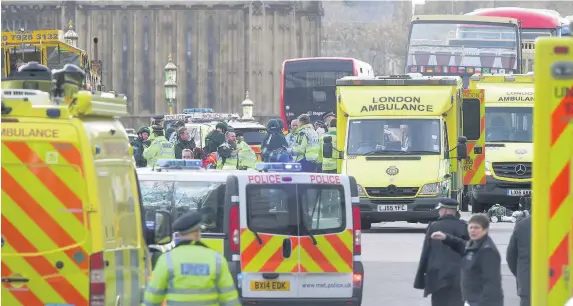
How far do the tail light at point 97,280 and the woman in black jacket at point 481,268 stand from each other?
12.7 feet

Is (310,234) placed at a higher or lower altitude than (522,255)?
lower

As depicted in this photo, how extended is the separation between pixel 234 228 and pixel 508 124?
1639cm

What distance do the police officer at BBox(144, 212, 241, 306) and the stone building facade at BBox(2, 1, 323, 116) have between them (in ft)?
315

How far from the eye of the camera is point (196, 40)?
355 ft

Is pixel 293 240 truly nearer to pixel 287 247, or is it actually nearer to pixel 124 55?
pixel 287 247

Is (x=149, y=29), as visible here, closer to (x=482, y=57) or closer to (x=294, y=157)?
(x=482, y=57)

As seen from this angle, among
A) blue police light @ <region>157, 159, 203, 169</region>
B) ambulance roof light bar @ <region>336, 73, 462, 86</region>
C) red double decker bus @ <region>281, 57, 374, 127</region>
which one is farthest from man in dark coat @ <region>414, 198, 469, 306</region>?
red double decker bus @ <region>281, 57, 374, 127</region>

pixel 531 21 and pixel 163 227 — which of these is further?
pixel 531 21

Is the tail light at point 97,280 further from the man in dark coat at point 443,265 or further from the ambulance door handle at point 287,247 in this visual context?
the ambulance door handle at point 287,247

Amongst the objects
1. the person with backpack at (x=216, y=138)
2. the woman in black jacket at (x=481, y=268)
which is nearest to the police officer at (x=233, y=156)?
the person with backpack at (x=216, y=138)

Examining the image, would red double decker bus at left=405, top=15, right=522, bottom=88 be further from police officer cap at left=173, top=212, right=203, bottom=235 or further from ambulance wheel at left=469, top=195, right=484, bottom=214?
police officer cap at left=173, top=212, right=203, bottom=235

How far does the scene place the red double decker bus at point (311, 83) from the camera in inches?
2056

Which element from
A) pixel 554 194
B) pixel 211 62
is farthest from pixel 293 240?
pixel 211 62

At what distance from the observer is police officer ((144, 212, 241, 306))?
9.27m
